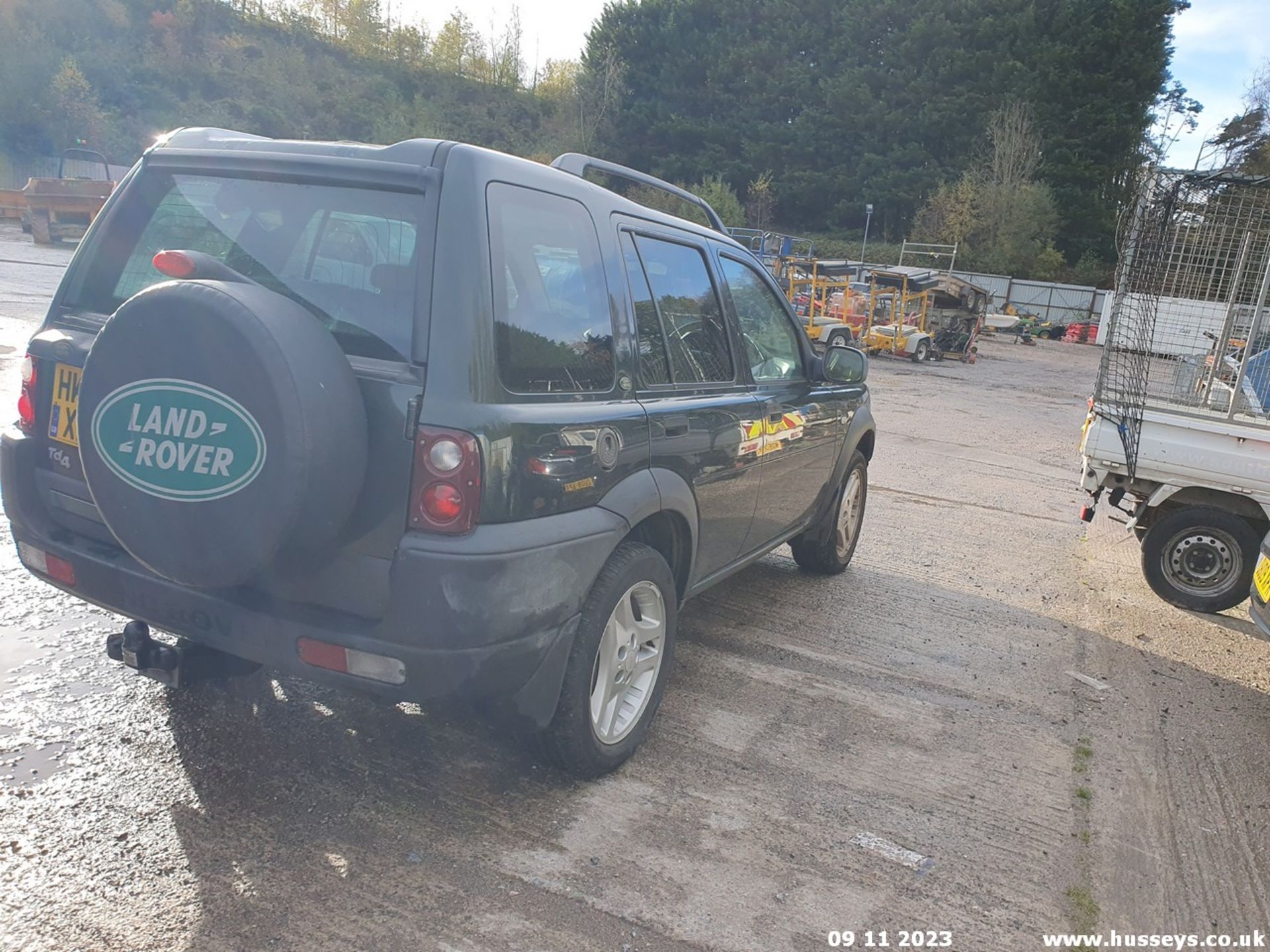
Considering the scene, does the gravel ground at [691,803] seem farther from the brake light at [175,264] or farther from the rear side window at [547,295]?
→ the brake light at [175,264]

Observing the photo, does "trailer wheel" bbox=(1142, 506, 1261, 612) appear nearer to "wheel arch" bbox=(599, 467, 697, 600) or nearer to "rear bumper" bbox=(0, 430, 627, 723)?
"wheel arch" bbox=(599, 467, 697, 600)

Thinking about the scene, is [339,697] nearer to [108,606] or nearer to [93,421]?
[108,606]

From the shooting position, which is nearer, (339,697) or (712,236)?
(339,697)

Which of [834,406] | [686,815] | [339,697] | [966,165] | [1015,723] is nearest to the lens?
[686,815]

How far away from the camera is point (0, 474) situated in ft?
9.75

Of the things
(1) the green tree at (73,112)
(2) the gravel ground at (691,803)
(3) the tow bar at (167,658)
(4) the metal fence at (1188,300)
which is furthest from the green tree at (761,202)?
(3) the tow bar at (167,658)

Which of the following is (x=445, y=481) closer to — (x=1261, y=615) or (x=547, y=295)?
(x=547, y=295)

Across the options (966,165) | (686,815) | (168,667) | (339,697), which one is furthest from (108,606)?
(966,165)

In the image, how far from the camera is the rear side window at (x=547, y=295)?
8.35 ft

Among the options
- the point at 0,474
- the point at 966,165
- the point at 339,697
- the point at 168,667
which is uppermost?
the point at 966,165

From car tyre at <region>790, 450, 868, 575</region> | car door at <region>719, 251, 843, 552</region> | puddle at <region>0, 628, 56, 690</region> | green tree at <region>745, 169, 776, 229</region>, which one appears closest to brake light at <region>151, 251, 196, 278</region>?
puddle at <region>0, 628, 56, 690</region>

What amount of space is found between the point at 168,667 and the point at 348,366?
115 cm

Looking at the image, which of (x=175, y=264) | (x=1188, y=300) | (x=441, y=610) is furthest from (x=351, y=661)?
(x=1188, y=300)

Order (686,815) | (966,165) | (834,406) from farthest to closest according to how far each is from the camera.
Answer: (966,165) → (834,406) → (686,815)
